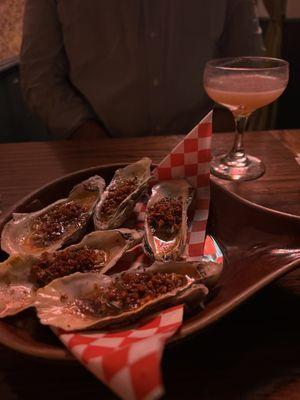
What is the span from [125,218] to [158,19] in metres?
1.06

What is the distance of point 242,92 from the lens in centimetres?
103

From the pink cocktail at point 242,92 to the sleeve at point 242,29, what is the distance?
1.99 ft

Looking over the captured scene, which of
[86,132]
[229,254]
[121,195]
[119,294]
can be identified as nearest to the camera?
[119,294]

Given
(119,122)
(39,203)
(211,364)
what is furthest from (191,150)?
(119,122)

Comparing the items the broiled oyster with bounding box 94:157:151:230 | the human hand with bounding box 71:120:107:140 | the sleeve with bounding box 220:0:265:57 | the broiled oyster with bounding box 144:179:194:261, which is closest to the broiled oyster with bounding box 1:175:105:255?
the broiled oyster with bounding box 94:157:151:230

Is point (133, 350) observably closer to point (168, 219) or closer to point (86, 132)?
point (168, 219)

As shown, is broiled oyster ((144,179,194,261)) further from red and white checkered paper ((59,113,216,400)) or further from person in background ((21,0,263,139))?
person in background ((21,0,263,139))

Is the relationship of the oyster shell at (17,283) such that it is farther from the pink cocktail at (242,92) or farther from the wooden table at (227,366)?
the pink cocktail at (242,92)

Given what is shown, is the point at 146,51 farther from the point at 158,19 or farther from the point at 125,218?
the point at 125,218

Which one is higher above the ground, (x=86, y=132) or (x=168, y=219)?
(x=168, y=219)

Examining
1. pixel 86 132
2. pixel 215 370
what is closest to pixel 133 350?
pixel 215 370

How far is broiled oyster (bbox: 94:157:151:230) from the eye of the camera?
2.59ft

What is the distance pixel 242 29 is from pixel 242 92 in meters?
0.78

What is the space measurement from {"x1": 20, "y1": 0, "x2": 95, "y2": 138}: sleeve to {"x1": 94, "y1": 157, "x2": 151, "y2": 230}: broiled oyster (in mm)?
726
